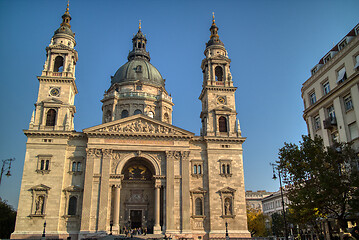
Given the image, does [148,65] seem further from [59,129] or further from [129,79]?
[59,129]

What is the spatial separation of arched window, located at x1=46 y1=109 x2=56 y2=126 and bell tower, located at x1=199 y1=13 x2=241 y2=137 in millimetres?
19879

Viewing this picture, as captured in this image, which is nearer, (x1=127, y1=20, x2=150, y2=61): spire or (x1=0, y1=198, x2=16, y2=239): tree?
(x1=0, y1=198, x2=16, y2=239): tree

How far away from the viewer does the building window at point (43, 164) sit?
39406 millimetres

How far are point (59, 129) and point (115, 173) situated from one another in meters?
9.08

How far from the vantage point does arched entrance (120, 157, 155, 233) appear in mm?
42531

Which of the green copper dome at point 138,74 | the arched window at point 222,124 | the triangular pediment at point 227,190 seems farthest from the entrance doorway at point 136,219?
the green copper dome at point 138,74

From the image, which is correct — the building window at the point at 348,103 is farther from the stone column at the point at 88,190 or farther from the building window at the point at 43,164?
the building window at the point at 43,164

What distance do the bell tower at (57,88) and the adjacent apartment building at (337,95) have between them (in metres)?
28.7

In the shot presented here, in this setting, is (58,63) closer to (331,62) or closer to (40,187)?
(40,187)

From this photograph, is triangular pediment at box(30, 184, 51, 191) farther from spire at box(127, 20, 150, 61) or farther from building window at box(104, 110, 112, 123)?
spire at box(127, 20, 150, 61)

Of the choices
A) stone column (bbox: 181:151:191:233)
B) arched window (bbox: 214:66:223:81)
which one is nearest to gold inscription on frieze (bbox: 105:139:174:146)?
stone column (bbox: 181:151:191:233)

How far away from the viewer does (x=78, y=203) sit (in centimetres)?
3897

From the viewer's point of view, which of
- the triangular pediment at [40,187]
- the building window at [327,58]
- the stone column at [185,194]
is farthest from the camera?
the stone column at [185,194]

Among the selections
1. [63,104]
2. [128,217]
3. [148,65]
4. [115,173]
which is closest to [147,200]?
[128,217]
